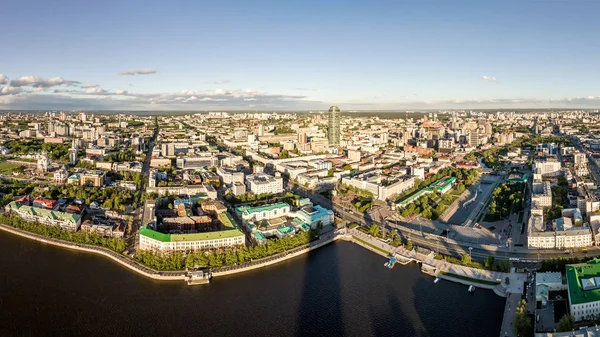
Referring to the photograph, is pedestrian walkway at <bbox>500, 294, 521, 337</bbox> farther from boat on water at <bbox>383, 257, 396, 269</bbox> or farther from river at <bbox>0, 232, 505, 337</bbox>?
boat on water at <bbox>383, 257, 396, 269</bbox>

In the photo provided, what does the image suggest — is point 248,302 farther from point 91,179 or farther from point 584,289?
point 91,179

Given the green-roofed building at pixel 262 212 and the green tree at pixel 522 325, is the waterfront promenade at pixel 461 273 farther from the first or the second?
the green-roofed building at pixel 262 212

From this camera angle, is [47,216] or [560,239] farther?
[47,216]

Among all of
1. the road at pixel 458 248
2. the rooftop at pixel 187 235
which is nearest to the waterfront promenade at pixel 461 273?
the road at pixel 458 248

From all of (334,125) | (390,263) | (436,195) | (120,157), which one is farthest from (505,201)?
(120,157)

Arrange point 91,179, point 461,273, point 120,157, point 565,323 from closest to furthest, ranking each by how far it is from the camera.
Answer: point 565,323, point 461,273, point 91,179, point 120,157

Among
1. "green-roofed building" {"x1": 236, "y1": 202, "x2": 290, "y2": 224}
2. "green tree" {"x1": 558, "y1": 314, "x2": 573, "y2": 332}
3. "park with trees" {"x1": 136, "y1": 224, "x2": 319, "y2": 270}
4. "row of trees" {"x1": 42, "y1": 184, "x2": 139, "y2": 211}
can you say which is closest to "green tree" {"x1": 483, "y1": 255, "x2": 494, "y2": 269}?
"green tree" {"x1": 558, "y1": 314, "x2": 573, "y2": 332}

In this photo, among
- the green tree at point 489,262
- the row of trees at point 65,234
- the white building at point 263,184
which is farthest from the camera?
the white building at point 263,184

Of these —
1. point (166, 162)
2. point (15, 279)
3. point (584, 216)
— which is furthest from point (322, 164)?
point (15, 279)
